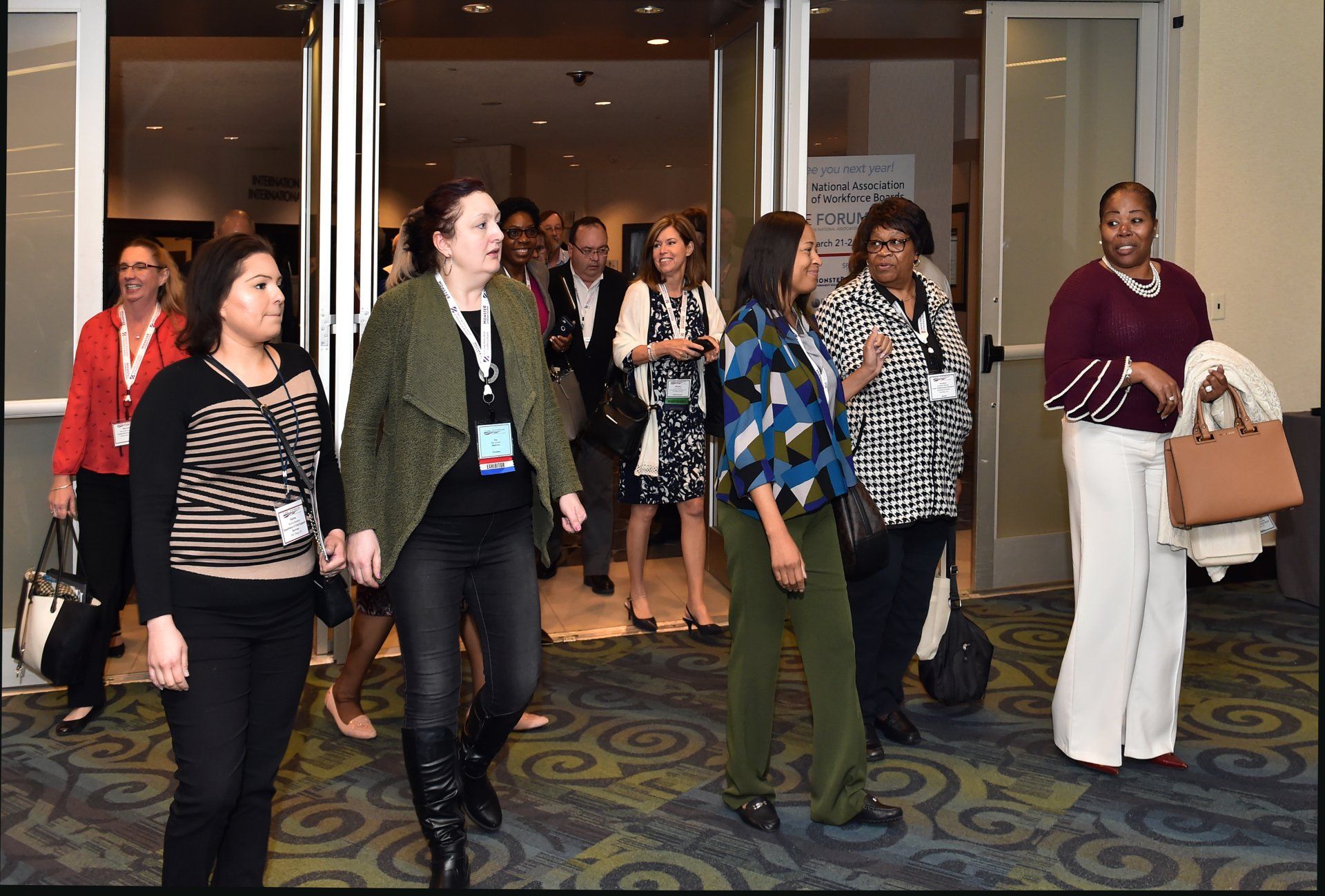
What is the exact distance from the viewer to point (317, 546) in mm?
2449

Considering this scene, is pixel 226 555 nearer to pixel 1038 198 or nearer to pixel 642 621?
pixel 642 621

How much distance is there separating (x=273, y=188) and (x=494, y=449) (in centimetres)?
1358

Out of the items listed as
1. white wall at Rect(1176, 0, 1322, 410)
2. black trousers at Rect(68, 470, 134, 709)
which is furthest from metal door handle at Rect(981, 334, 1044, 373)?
black trousers at Rect(68, 470, 134, 709)

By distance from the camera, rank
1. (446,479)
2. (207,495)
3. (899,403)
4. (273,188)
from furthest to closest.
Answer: (273,188) → (899,403) → (446,479) → (207,495)

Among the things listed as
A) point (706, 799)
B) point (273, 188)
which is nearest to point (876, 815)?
point (706, 799)

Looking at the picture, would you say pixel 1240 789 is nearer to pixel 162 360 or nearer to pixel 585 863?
pixel 585 863

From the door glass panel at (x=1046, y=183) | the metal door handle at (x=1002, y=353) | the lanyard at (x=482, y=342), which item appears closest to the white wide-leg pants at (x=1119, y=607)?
the lanyard at (x=482, y=342)

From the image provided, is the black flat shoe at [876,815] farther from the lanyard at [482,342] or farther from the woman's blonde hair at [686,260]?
the woman's blonde hair at [686,260]

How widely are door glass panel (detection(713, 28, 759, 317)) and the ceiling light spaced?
4.23 ft

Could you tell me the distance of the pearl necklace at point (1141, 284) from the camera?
346cm

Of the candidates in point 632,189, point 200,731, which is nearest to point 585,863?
point 200,731

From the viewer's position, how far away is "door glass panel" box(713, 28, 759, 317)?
5410 millimetres

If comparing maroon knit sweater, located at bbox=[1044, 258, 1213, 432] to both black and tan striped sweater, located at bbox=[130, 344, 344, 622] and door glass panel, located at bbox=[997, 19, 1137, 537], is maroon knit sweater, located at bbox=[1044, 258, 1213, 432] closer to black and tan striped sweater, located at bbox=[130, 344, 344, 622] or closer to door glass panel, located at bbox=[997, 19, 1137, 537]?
black and tan striped sweater, located at bbox=[130, 344, 344, 622]

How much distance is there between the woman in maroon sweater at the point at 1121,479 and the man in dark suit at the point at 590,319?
8.23 feet
